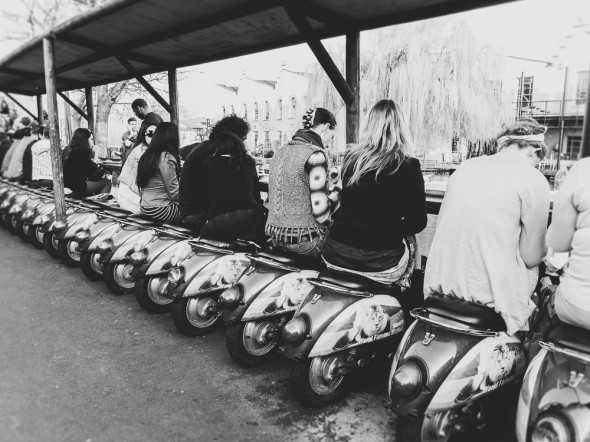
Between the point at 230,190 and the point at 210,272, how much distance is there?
72 centimetres

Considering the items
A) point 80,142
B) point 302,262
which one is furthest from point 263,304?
point 80,142

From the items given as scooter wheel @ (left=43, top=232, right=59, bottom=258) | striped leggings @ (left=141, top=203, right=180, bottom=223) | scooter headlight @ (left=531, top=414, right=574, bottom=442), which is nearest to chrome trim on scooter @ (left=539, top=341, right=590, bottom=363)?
scooter headlight @ (left=531, top=414, right=574, bottom=442)

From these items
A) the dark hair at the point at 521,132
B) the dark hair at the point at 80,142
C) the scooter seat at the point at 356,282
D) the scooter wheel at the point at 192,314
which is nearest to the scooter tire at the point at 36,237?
the dark hair at the point at 80,142

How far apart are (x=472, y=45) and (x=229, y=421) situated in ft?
79.4

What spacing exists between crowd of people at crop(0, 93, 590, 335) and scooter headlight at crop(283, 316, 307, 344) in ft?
1.58

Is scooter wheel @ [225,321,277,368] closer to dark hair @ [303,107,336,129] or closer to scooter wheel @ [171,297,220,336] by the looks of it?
scooter wheel @ [171,297,220,336]

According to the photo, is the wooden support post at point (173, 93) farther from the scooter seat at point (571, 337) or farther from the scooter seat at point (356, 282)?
the scooter seat at point (571, 337)

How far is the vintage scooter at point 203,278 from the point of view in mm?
4168

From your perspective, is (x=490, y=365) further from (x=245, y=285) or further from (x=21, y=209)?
(x=21, y=209)

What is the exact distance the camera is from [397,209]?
3207mm

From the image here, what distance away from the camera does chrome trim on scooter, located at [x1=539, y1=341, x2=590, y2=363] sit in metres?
2.15

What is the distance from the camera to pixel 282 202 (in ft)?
12.8

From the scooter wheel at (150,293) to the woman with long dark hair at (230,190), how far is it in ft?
2.73

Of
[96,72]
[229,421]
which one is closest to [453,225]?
[229,421]
